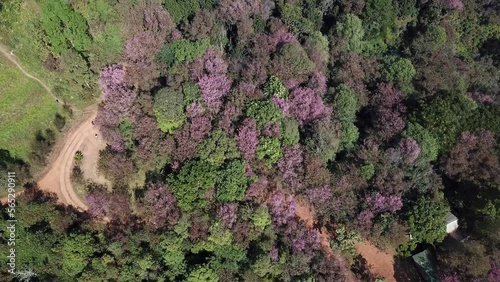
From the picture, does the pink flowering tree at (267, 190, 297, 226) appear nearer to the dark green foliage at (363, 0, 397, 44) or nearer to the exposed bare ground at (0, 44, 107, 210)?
the exposed bare ground at (0, 44, 107, 210)

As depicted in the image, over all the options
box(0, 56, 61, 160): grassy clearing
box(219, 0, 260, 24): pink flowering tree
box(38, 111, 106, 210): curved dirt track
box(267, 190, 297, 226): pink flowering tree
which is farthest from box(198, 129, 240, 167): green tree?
box(0, 56, 61, 160): grassy clearing

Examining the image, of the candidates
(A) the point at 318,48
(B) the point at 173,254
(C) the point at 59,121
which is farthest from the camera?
(A) the point at 318,48

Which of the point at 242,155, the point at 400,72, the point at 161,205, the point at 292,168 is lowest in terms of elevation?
the point at 161,205

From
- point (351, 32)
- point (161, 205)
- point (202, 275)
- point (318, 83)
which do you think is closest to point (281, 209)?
point (202, 275)

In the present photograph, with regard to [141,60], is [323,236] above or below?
below

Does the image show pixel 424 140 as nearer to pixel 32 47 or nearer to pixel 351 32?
pixel 351 32

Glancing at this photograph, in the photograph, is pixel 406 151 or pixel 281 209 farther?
pixel 406 151
